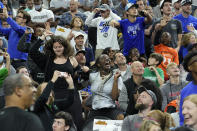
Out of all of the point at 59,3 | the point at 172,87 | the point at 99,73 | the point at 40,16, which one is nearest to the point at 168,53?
the point at 172,87

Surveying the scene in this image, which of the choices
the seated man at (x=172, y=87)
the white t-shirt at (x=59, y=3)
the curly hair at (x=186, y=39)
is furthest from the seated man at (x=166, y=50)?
the white t-shirt at (x=59, y=3)

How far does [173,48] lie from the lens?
1137 cm

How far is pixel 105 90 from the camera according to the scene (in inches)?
333

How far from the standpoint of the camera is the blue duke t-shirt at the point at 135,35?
436 inches

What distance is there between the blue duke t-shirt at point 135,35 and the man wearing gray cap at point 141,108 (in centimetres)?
388

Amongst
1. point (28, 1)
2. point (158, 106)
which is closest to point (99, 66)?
point (158, 106)

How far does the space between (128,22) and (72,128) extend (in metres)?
4.39

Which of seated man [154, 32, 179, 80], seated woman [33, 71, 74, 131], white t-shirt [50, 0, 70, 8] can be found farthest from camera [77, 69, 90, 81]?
white t-shirt [50, 0, 70, 8]

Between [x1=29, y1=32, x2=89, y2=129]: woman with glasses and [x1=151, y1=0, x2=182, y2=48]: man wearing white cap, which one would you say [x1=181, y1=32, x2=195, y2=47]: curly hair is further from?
[x1=29, y1=32, x2=89, y2=129]: woman with glasses

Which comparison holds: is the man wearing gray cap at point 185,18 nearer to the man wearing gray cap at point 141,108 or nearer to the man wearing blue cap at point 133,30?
the man wearing blue cap at point 133,30

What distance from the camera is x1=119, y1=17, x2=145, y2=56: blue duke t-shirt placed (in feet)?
36.3

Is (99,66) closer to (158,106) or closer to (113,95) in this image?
(113,95)

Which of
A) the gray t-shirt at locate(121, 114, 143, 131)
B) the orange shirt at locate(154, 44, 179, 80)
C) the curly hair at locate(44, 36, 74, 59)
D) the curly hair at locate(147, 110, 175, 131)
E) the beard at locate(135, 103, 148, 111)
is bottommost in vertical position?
the orange shirt at locate(154, 44, 179, 80)

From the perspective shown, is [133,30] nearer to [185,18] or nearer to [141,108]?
[185,18]
